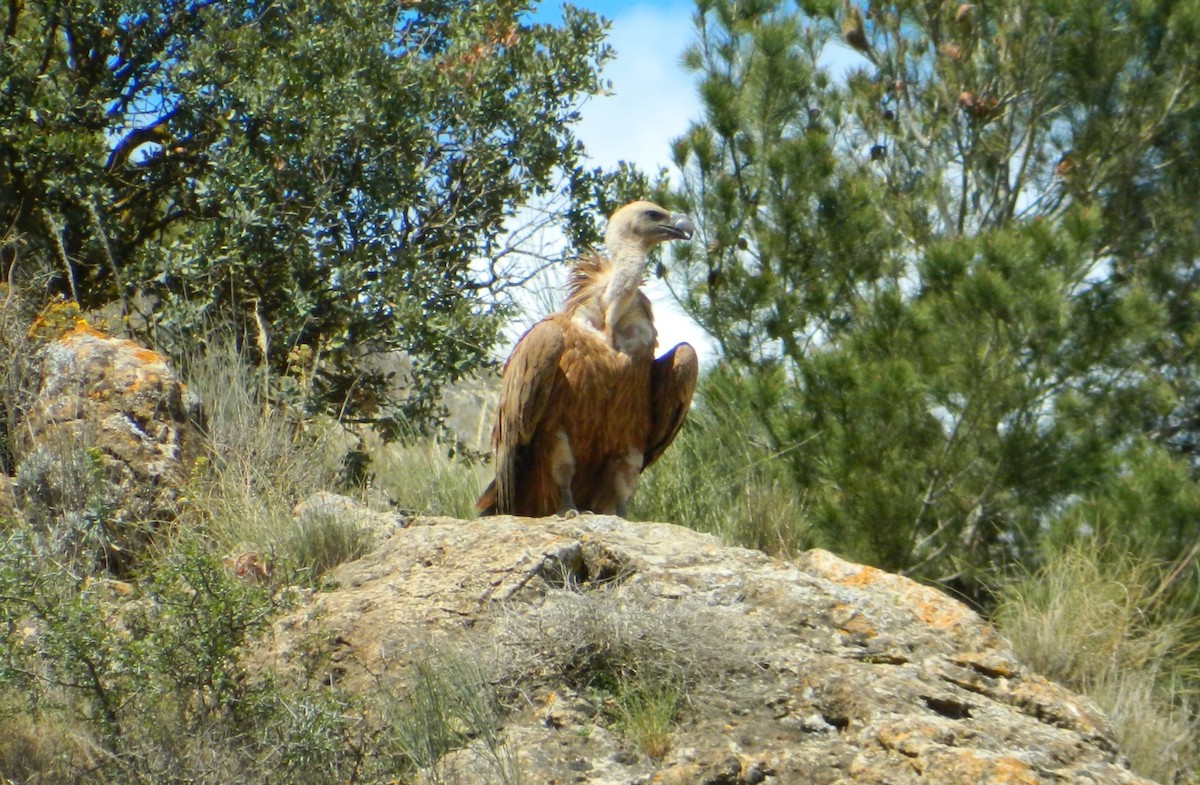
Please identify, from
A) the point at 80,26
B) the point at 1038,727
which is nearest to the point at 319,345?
the point at 80,26

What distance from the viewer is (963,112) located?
1203 cm

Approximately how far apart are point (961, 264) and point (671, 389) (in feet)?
7.55

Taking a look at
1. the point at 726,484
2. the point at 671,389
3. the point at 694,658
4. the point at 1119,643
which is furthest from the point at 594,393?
the point at 1119,643

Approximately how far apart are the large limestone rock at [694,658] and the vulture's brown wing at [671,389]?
1.62 metres

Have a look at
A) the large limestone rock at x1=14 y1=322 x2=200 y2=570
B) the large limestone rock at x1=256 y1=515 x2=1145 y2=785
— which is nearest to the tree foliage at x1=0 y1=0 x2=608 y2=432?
the large limestone rock at x1=14 y1=322 x2=200 y2=570

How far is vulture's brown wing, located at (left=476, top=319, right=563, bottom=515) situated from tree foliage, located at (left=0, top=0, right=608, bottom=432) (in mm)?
1044

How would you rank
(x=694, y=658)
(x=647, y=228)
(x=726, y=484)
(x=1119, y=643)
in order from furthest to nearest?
(x=726, y=484) → (x=1119, y=643) → (x=647, y=228) → (x=694, y=658)

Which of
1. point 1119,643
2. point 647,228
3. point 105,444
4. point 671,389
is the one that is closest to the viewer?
point 105,444

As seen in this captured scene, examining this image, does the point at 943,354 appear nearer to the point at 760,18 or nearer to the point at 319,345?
the point at 760,18

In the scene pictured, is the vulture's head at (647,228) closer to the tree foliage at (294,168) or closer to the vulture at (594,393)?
the vulture at (594,393)

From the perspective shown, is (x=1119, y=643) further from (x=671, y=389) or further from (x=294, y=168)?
(x=294, y=168)

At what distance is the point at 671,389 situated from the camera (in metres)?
7.98

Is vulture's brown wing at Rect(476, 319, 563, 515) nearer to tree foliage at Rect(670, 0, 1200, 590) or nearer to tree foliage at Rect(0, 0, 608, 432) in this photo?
tree foliage at Rect(0, 0, 608, 432)

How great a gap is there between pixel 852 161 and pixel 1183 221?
2454mm
